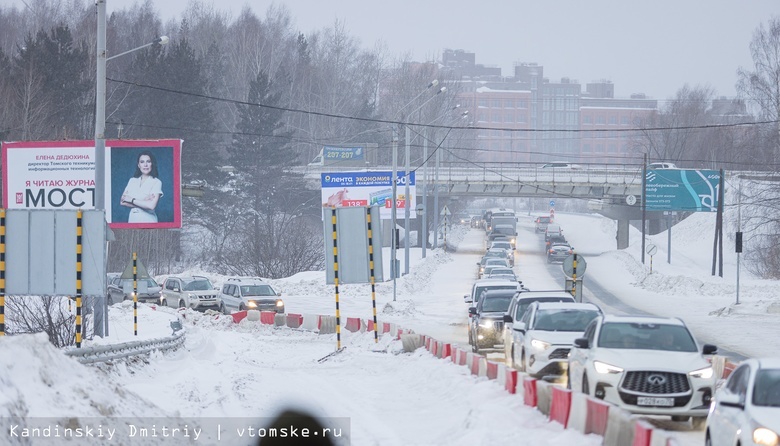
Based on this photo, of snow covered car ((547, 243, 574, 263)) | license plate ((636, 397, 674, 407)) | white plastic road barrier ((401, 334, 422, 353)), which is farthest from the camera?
snow covered car ((547, 243, 574, 263))

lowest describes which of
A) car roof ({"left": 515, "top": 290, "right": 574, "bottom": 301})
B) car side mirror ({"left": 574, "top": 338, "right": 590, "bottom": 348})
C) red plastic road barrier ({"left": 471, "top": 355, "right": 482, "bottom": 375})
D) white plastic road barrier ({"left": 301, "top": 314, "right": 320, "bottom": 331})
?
white plastic road barrier ({"left": 301, "top": 314, "right": 320, "bottom": 331})

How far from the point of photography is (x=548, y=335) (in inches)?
765

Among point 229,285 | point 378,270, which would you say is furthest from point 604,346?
point 229,285

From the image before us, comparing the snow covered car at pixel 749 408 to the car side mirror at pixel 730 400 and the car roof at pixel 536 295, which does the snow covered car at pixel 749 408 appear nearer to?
the car side mirror at pixel 730 400

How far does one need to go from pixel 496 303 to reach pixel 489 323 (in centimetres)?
161

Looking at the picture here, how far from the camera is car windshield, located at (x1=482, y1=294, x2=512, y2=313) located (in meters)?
28.0

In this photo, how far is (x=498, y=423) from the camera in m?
13.3

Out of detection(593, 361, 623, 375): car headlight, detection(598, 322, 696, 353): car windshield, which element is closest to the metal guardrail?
detection(593, 361, 623, 375): car headlight

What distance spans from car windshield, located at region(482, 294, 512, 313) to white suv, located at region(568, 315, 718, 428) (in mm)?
12180

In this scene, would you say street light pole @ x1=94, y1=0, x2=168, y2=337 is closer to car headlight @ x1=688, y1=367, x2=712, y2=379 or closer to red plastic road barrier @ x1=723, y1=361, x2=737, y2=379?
red plastic road barrier @ x1=723, y1=361, x2=737, y2=379

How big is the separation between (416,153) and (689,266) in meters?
34.3

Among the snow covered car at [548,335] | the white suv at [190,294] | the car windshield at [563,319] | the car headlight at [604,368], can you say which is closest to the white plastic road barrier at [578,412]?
the car headlight at [604,368]

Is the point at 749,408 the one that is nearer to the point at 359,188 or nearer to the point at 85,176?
the point at 85,176

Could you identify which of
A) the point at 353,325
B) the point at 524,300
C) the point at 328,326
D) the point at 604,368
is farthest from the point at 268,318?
the point at 604,368
